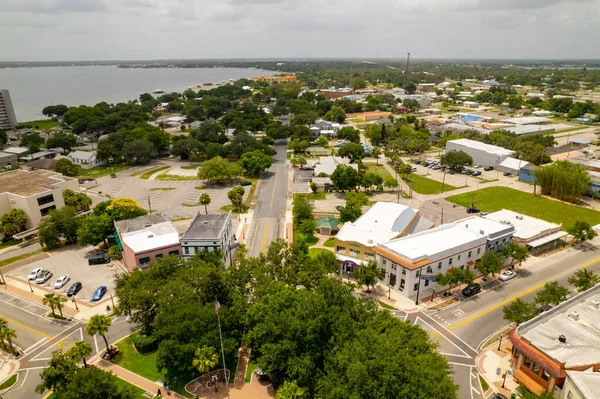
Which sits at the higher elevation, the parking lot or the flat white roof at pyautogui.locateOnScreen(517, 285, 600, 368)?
the flat white roof at pyautogui.locateOnScreen(517, 285, 600, 368)

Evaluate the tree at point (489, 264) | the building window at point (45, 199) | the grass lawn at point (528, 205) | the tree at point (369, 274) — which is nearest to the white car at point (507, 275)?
the tree at point (489, 264)

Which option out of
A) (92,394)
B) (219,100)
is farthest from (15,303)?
(219,100)

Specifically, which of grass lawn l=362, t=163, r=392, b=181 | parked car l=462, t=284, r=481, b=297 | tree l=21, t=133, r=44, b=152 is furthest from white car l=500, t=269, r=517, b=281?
tree l=21, t=133, r=44, b=152

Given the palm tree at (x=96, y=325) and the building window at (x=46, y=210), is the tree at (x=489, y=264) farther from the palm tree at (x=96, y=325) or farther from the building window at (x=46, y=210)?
the building window at (x=46, y=210)

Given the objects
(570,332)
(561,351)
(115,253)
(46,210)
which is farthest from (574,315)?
(46,210)

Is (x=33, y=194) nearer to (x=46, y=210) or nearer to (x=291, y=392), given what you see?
(x=46, y=210)

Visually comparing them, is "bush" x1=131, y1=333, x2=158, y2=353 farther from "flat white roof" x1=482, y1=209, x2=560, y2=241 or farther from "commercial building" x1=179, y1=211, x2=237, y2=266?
"flat white roof" x1=482, y1=209, x2=560, y2=241
